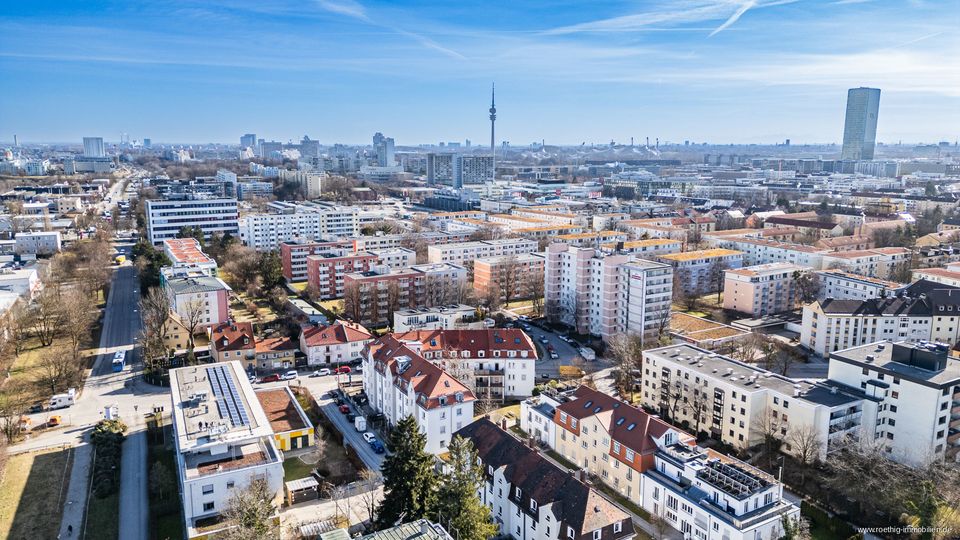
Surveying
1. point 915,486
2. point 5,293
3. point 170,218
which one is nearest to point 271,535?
point 915,486

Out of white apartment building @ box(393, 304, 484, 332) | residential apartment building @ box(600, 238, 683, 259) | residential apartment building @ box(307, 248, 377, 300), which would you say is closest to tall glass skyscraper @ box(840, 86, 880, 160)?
residential apartment building @ box(600, 238, 683, 259)

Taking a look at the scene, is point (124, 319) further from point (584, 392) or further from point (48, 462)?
point (584, 392)

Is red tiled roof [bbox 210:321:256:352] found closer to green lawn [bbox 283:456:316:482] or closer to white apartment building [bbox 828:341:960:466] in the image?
green lawn [bbox 283:456:316:482]

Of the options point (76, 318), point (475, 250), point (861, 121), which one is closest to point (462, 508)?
point (76, 318)

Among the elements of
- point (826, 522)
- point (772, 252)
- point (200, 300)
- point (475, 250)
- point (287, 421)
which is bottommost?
point (826, 522)

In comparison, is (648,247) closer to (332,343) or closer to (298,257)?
(298,257)
